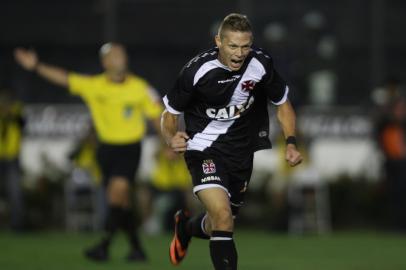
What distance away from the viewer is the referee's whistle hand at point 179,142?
1002 centimetres

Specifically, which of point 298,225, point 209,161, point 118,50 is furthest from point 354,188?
point 209,161

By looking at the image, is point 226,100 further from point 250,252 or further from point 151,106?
point 250,252

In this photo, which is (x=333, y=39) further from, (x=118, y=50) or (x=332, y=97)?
(x=118, y=50)

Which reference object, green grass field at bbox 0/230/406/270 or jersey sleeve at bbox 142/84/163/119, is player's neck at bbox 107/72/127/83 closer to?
jersey sleeve at bbox 142/84/163/119

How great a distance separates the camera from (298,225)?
2023cm

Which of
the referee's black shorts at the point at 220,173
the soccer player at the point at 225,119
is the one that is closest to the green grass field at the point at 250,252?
the referee's black shorts at the point at 220,173

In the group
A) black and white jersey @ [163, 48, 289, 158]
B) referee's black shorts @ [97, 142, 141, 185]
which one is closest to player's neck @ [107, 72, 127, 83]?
referee's black shorts @ [97, 142, 141, 185]

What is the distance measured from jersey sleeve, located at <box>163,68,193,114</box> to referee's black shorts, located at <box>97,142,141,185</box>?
4.19m

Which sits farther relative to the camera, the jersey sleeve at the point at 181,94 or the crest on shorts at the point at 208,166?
the crest on shorts at the point at 208,166

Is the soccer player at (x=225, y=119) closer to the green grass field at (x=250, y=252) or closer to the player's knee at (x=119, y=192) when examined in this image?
the green grass field at (x=250, y=252)

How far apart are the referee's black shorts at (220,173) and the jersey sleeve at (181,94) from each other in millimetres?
424

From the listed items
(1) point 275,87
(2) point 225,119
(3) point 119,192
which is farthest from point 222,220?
(3) point 119,192

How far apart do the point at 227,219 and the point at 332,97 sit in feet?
39.6

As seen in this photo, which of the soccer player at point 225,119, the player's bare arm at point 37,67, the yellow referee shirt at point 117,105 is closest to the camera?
the soccer player at point 225,119
